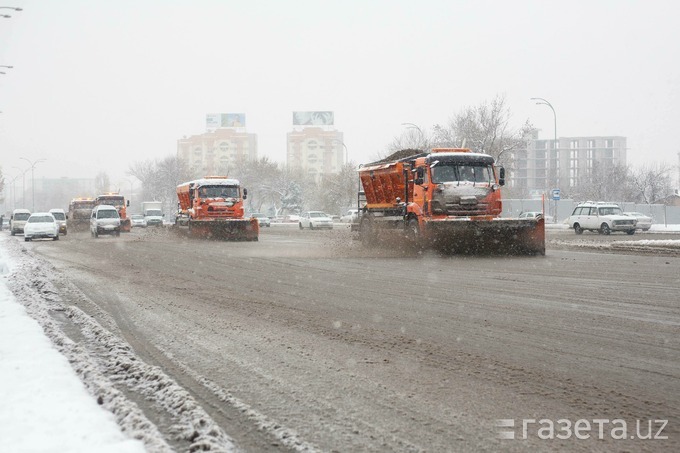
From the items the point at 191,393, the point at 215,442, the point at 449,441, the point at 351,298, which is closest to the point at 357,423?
the point at 449,441

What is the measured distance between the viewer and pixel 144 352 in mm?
7277

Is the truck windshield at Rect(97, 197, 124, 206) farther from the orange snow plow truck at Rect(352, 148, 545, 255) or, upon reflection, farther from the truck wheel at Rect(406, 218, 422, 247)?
the truck wheel at Rect(406, 218, 422, 247)

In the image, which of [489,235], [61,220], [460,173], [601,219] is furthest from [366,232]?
[61,220]

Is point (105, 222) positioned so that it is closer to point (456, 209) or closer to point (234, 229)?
point (234, 229)

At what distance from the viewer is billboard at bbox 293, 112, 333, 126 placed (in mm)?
192250

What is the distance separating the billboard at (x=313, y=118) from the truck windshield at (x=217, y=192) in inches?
6137

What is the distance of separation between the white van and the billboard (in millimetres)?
147431

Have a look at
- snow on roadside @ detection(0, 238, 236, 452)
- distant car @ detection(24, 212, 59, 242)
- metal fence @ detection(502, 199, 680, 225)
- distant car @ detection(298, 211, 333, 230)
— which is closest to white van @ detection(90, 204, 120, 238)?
distant car @ detection(24, 212, 59, 242)

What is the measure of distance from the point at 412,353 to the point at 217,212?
30938 millimetres

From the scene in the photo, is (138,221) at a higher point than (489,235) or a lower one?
lower

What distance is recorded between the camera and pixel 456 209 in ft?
71.8

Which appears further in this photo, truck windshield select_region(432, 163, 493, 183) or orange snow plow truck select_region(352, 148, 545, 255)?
truck windshield select_region(432, 163, 493, 183)

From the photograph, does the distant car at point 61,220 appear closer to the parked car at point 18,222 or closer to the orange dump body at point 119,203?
the parked car at point 18,222

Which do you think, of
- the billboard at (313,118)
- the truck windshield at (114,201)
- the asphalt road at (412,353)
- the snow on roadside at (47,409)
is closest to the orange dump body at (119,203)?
the truck windshield at (114,201)
